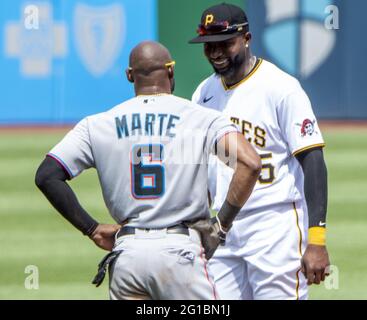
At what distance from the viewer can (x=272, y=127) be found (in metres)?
5.65

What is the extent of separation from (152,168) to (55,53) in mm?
12479

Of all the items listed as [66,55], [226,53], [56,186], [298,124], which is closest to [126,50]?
[66,55]

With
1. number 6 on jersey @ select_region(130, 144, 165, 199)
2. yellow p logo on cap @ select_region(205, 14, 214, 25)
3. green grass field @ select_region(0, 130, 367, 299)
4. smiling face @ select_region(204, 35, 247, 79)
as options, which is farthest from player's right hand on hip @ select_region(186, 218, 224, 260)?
green grass field @ select_region(0, 130, 367, 299)

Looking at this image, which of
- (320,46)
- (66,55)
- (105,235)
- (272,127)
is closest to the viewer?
(105,235)

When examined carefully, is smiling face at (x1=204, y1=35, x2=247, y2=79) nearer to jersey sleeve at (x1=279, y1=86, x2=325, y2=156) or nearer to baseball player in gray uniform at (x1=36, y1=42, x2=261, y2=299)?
jersey sleeve at (x1=279, y1=86, x2=325, y2=156)

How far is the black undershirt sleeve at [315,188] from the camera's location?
5.35 metres

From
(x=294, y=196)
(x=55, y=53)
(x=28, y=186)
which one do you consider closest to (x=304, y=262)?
(x=294, y=196)

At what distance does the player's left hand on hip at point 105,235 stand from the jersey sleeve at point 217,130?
630mm

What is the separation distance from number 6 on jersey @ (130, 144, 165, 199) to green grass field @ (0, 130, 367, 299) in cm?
315

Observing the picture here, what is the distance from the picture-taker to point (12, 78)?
1709cm

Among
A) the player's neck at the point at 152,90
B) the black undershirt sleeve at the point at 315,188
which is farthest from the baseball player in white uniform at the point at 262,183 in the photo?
the player's neck at the point at 152,90

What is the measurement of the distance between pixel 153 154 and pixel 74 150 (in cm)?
37

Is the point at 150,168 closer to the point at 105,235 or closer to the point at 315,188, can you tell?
the point at 105,235

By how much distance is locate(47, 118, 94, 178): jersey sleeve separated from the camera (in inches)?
192
